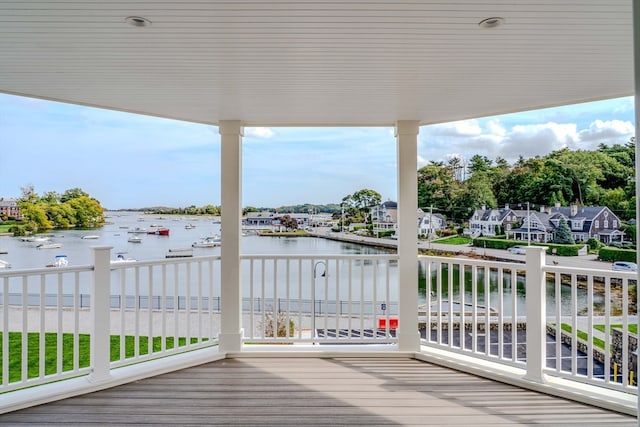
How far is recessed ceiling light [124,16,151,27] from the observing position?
1855mm

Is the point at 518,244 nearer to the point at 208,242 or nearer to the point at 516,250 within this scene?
the point at 516,250

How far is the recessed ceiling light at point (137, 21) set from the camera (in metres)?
1.86

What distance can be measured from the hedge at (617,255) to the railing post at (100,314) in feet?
14.5

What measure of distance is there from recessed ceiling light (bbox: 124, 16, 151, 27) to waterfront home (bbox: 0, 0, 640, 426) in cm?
1

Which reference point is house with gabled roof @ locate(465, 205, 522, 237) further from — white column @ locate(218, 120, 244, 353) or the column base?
the column base

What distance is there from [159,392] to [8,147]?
285 centimetres

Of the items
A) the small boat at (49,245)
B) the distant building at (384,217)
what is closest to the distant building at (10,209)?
the small boat at (49,245)

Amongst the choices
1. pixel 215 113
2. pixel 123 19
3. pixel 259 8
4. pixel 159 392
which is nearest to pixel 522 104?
pixel 259 8

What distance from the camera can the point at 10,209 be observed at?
11.5 ft

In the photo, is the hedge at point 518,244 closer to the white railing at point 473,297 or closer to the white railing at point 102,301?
the white railing at point 473,297

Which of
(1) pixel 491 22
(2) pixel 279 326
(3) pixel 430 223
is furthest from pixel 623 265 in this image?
(2) pixel 279 326

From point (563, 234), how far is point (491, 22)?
2545 millimetres

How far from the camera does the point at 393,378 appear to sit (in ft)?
10.6

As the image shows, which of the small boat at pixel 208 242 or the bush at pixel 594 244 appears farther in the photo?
the small boat at pixel 208 242
